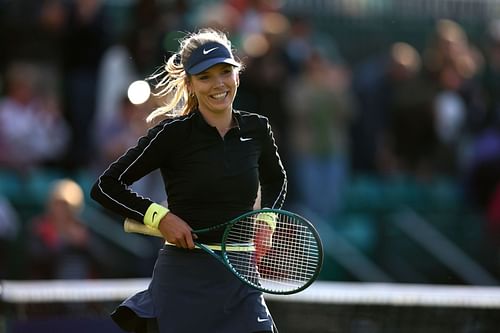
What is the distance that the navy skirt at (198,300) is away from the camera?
5.62m

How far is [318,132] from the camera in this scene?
12406 millimetres

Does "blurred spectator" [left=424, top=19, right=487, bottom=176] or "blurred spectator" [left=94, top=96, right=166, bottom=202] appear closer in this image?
"blurred spectator" [left=94, top=96, right=166, bottom=202]

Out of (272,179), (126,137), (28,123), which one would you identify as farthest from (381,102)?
(272,179)

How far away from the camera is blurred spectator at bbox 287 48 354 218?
12.4 meters

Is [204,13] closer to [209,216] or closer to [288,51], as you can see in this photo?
[288,51]

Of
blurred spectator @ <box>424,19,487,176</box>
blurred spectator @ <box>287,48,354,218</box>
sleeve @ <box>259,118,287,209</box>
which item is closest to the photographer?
sleeve @ <box>259,118,287,209</box>

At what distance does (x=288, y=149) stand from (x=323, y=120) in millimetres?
442

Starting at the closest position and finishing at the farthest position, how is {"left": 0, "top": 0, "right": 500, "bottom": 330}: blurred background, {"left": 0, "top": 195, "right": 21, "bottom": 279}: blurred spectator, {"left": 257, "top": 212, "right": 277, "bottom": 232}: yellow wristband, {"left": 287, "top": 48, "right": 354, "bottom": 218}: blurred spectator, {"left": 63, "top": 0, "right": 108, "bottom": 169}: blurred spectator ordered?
{"left": 257, "top": 212, "right": 277, "bottom": 232}: yellow wristband → {"left": 0, "top": 195, "right": 21, "bottom": 279}: blurred spectator → {"left": 0, "top": 0, "right": 500, "bottom": 330}: blurred background → {"left": 63, "top": 0, "right": 108, "bottom": 169}: blurred spectator → {"left": 287, "top": 48, "right": 354, "bottom": 218}: blurred spectator

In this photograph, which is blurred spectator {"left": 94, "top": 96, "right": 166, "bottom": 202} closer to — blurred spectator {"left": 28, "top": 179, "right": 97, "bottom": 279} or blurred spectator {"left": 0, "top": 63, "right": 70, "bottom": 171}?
blurred spectator {"left": 0, "top": 63, "right": 70, "bottom": 171}

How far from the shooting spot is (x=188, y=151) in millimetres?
5605

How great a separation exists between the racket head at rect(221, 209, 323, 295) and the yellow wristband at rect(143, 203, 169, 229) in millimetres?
283

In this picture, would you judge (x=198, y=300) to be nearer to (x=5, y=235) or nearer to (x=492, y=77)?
(x=5, y=235)

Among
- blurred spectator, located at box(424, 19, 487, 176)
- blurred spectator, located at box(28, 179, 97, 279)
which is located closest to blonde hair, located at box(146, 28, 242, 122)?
blurred spectator, located at box(28, 179, 97, 279)

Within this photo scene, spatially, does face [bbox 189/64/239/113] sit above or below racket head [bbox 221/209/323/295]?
above
